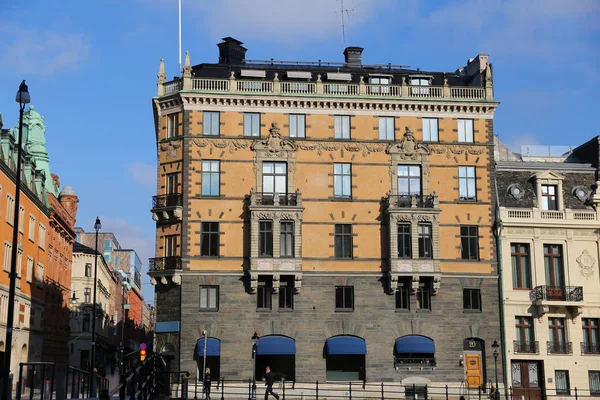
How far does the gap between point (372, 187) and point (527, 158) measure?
2141 centimetres

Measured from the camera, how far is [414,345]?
54844mm

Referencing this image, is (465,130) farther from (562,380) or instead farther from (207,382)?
(207,382)

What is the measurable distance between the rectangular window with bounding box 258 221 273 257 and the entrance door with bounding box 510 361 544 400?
18.3 m

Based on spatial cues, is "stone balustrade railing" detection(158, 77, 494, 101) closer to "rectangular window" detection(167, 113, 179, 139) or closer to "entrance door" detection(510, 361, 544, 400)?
"rectangular window" detection(167, 113, 179, 139)

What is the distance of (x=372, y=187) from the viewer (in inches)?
2237

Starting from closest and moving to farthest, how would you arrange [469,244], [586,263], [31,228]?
[469,244] < [586,263] < [31,228]

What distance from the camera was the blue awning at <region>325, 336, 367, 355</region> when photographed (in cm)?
5400

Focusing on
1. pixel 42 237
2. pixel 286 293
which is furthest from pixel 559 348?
pixel 42 237

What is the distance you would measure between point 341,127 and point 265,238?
9647mm

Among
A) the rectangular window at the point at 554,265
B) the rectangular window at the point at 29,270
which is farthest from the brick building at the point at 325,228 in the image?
the rectangular window at the point at 29,270

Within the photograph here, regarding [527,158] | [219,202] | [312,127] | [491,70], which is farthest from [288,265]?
[527,158]

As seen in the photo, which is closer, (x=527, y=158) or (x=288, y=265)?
(x=288, y=265)

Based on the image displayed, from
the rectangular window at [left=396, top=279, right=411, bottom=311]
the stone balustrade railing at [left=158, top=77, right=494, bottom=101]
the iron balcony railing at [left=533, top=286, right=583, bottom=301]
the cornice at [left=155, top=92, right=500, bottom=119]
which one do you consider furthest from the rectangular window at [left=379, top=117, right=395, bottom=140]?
the iron balcony railing at [left=533, top=286, right=583, bottom=301]

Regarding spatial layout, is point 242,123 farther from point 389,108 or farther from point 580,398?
point 580,398
